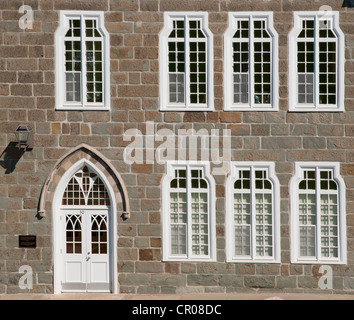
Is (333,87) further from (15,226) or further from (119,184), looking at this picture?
(15,226)

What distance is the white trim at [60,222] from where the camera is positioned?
1733 centimetres

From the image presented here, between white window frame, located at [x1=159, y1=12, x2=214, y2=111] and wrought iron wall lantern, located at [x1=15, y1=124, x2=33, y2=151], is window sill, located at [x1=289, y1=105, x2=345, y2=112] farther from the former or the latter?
wrought iron wall lantern, located at [x1=15, y1=124, x2=33, y2=151]

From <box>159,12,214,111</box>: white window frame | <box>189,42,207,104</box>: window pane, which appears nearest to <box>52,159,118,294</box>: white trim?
<box>159,12,214,111</box>: white window frame

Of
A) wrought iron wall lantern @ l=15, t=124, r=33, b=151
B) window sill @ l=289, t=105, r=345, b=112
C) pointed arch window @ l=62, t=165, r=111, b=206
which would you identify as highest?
window sill @ l=289, t=105, r=345, b=112

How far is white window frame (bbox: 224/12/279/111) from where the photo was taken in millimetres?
17000

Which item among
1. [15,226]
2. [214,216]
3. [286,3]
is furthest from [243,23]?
[15,226]

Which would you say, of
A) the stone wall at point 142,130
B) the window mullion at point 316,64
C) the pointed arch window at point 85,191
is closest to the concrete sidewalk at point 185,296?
the stone wall at point 142,130

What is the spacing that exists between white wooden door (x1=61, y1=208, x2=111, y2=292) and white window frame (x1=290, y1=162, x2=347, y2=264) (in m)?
3.98

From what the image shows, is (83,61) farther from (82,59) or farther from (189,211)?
(189,211)

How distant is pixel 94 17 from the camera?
56.3 ft

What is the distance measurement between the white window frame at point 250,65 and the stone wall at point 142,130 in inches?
4.5

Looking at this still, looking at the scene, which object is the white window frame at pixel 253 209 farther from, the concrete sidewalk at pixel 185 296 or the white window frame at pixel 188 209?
the concrete sidewalk at pixel 185 296

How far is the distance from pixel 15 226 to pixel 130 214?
97.6 inches

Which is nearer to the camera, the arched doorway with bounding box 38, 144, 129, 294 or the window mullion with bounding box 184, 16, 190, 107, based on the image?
the window mullion with bounding box 184, 16, 190, 107
